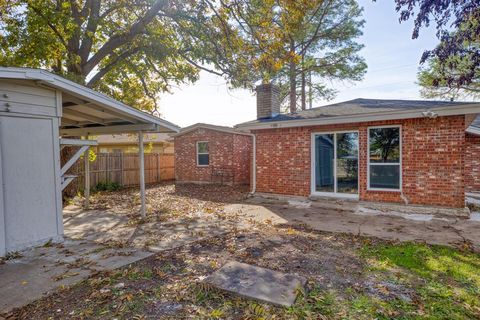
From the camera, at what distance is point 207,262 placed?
433 centimetres

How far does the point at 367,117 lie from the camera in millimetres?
7973

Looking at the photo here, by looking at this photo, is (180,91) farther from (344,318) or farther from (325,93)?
(344,318)

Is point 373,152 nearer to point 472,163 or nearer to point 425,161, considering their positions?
point 425,161

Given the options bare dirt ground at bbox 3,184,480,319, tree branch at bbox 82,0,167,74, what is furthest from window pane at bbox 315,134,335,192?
tree branch at bbox 82,0,167,74

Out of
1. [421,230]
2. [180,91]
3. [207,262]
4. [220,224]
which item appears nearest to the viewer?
[207,262]

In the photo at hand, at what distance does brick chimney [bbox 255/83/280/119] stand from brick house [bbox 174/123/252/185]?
2965 millimetres

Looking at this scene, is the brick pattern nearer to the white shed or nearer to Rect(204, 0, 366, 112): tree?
Rect(204, 0, 366, 112): tree

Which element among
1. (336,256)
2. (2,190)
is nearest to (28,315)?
(2,190)

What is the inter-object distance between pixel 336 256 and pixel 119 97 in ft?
38.8

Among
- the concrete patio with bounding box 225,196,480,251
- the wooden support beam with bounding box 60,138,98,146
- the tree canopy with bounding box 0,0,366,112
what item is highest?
the tree canopy with bounding box 0,0,366,112

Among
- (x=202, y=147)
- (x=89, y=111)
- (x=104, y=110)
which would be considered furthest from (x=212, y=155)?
(x=104, y=110)

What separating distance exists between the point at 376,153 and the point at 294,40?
1082 cm

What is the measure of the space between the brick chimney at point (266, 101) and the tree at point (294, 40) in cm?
40

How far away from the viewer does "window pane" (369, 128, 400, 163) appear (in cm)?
795
